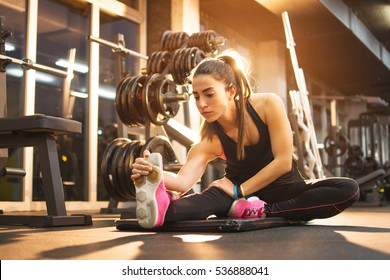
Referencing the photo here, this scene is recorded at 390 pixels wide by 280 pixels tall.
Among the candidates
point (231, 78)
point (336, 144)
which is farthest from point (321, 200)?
point (336, 144)

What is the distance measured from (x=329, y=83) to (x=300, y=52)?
7.58ft

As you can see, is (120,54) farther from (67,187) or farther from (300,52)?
(300,52)

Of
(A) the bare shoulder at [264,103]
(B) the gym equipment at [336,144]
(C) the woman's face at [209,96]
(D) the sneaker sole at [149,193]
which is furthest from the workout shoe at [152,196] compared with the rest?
(B) the gym equipment at [336,144]

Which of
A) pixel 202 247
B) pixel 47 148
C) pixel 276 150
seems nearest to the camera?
pixel 202 247

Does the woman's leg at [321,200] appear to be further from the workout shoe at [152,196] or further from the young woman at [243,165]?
the workout shoe at [152,196]

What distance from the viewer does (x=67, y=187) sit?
432 cm

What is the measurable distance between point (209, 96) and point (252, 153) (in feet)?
1.10

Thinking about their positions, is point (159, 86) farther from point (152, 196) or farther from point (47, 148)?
point (152, 196)

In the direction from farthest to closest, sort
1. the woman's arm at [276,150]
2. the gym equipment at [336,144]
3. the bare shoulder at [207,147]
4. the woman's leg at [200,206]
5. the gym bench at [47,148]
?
1. the gym equipment at [336,144]
2. the gym bench at [47,148]
3. the bare shoulder at [207,147]
4. the woman's arm at [276,150]
5. the woman's leg at [200,206]

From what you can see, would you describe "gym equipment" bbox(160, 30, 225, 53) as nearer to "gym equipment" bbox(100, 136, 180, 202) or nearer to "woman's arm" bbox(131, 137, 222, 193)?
"gym equipment" bbox(100, 136, 180, 202)

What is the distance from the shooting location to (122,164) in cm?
288

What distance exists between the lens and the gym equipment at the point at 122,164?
9.45 ft

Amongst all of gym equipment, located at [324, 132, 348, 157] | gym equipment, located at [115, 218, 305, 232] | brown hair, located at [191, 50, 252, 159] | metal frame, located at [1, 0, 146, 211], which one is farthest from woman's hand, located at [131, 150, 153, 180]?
gym equipment, located at [324, 132, 348, 157]
